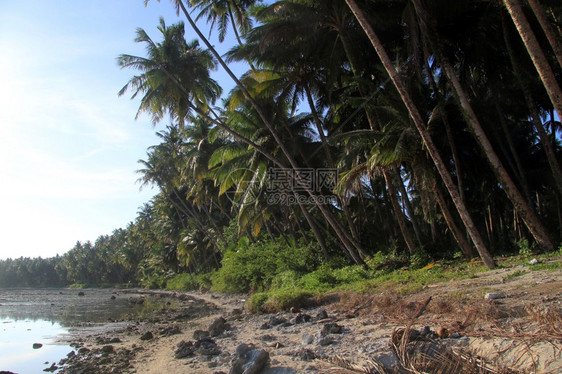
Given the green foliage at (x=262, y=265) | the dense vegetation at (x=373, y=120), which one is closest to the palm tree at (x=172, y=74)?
the dense vegetation at (x=373, y=120)

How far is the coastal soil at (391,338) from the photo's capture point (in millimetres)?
3455

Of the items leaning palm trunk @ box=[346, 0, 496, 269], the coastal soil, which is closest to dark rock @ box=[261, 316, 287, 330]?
the coastal soil

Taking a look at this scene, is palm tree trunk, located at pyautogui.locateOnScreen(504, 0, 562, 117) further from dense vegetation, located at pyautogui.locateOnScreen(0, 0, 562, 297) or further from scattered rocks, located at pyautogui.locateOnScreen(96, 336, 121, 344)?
scattered rocks, located at pyautogui.locateOnScreen(96, 336, 121, 344)

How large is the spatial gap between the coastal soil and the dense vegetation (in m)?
3.84

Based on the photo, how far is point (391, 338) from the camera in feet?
14.5

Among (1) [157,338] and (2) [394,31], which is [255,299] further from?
(2) [394,31]

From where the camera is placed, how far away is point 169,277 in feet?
140

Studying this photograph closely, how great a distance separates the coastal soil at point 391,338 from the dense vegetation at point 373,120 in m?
3.84

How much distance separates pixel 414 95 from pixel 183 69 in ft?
34.4

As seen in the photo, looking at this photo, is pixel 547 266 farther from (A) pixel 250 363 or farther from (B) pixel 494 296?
(A) pixel 250 363

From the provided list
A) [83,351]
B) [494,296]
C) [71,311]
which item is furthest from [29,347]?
[494,296]

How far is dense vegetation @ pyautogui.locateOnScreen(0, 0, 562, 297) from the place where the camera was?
435 inches

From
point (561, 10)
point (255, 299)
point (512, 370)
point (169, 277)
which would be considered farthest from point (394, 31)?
point (169, 277)

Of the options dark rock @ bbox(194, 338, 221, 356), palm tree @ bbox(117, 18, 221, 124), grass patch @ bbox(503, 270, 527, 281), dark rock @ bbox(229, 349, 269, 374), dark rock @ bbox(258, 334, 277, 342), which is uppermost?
palm tree @ bbox(117, 18, 221, 124)
